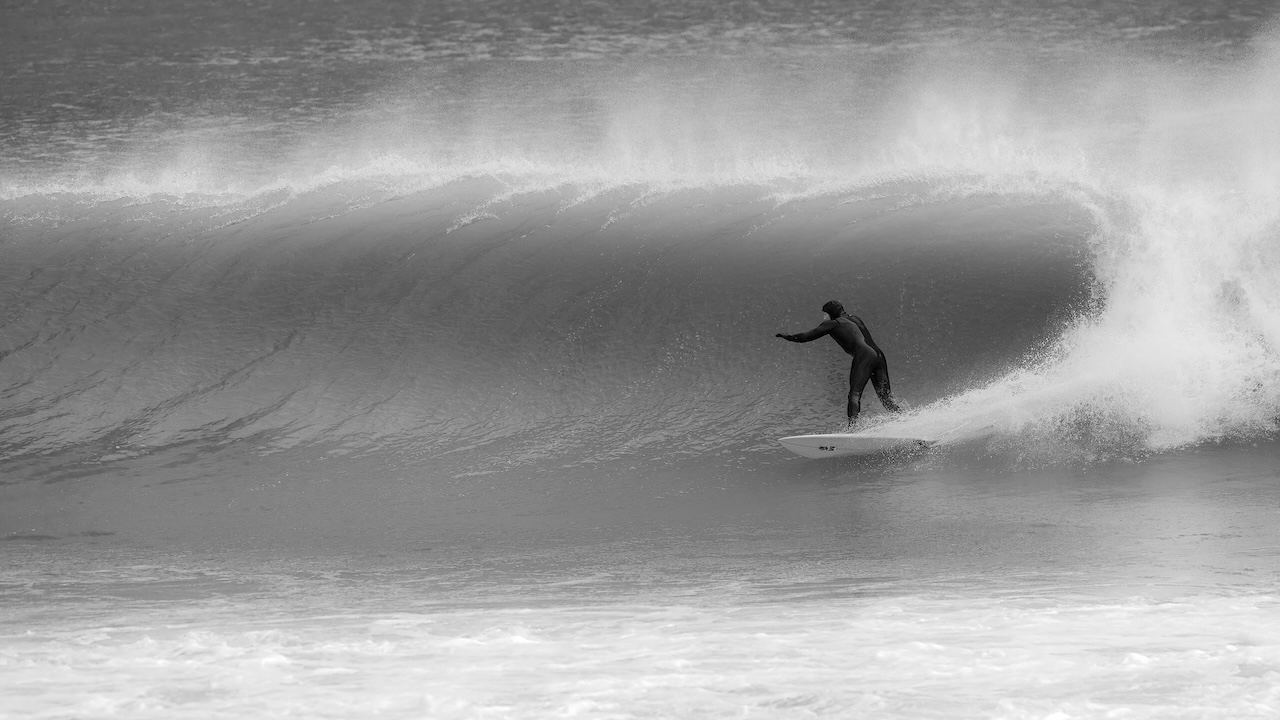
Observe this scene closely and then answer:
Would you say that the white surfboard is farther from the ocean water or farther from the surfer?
the surfer

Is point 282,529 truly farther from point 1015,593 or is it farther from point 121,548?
point 1015,593

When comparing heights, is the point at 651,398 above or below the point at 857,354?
below

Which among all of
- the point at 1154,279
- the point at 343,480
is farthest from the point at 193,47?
the point at 1154,279

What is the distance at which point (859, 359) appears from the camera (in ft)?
30.4

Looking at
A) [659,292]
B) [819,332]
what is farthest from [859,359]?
[659,292]

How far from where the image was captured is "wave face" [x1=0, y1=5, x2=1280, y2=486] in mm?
9461

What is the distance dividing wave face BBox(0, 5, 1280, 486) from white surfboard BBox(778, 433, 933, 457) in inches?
11.2

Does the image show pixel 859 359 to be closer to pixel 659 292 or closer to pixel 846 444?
pixel 846 444

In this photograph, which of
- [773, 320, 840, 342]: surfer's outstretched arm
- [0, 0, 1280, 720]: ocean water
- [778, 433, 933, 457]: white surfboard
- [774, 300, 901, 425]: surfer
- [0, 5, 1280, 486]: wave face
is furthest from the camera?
[0, 5, 1280, 486]: wave face

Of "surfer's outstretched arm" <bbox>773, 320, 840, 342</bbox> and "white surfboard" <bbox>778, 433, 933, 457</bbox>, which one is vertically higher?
"surfer's outstretched arm" <bbox>773, 320, 840, 342</bbox>

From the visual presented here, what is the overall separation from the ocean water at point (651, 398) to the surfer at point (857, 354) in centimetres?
24

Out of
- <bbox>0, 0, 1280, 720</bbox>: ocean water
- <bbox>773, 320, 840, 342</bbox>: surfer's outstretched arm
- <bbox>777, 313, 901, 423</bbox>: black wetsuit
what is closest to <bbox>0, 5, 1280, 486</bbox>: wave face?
<bbox>0, 0, 1280, 720</bbox>: ocean water

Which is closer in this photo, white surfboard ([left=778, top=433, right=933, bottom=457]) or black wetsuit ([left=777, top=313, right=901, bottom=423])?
white surfboard ([left=778, top=433, right=933, bottom=457])

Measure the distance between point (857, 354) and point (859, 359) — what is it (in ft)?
0.13
